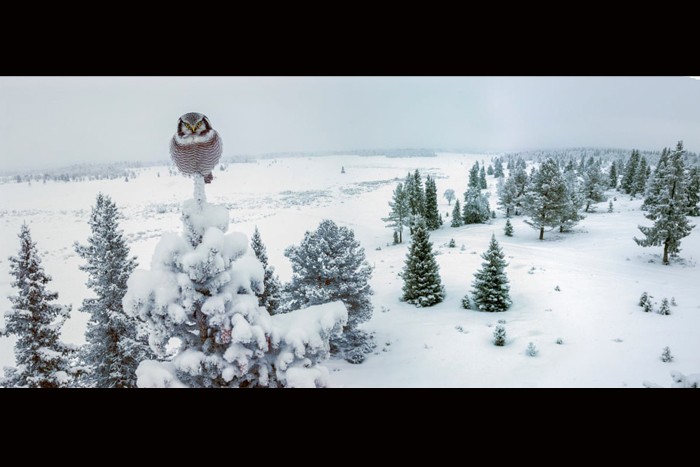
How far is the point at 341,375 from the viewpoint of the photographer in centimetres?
870

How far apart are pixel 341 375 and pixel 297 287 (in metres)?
2.98

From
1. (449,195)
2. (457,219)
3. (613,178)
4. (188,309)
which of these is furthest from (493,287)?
(613,178)

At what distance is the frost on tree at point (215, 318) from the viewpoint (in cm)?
357

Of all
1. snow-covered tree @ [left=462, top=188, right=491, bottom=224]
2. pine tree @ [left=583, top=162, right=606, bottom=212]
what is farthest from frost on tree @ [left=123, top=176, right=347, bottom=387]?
pine tree @ [left=583, top=162, right=606, bottom=212]

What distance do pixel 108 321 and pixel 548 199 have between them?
1014 inches

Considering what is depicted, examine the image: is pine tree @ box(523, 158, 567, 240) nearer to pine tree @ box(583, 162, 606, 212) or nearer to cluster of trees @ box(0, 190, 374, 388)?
pine tree @ box(583, 162, 606, 212)

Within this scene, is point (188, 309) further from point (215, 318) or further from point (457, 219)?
point (457, 219)

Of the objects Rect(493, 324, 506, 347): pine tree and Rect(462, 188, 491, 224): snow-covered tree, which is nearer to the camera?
Rect(493, 324, 506, 347): pine tree

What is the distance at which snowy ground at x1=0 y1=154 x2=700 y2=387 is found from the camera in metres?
8.09

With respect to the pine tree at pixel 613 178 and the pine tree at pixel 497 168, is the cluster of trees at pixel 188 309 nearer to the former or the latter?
the pine tree at pixel 613 178

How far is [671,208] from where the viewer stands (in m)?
18.0

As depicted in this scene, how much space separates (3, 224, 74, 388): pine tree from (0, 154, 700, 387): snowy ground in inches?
15.9
